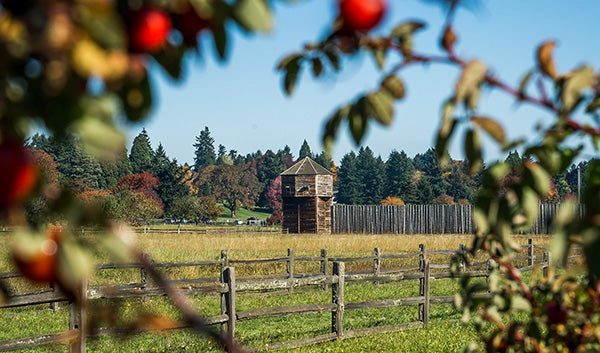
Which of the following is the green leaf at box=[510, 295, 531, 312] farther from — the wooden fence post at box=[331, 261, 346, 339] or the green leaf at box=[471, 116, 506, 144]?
the wooden fence post at box=[331, 261, 346, 339]

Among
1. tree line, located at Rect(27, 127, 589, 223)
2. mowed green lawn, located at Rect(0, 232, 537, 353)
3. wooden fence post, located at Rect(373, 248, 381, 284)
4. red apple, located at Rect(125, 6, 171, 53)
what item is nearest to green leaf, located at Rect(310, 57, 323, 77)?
red apple, located at Rect(125, 6, 171, 53)

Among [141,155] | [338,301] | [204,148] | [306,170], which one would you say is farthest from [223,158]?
[338,301]

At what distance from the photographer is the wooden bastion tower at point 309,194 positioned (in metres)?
52.6

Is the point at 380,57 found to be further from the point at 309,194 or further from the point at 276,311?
the point at 309,194

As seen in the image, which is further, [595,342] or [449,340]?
[449,340]

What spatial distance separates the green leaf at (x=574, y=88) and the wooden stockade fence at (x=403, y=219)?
51445 millimetres

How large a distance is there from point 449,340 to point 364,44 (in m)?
10.4

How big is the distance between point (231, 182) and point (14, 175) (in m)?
105

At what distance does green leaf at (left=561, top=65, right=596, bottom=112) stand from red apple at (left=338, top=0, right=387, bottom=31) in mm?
425

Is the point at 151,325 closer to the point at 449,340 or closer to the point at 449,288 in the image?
the point at 449,340

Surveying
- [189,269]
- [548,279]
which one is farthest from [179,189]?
[548,279]

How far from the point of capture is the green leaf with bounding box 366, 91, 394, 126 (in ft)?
3.55

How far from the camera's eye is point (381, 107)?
1095 millimetres

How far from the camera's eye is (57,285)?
739mm
